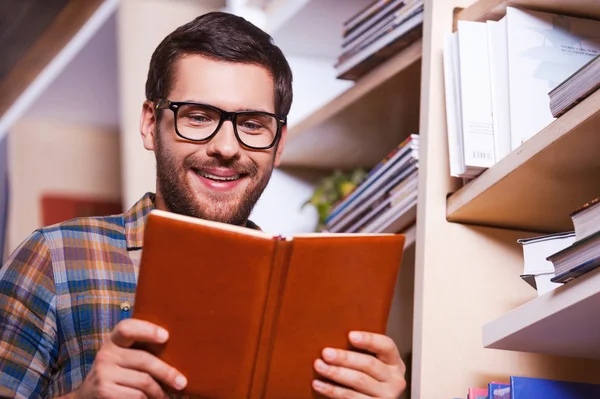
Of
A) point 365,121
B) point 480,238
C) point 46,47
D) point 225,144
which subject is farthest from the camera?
point 46,47

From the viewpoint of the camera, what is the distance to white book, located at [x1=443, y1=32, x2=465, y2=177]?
1.44 m

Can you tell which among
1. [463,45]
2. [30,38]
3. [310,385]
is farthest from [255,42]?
[30,38]

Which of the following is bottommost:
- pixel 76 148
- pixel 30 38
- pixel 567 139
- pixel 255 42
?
pixel 567 139

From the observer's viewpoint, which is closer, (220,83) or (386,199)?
(220,83)

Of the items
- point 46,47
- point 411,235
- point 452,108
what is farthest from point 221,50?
point 46,47

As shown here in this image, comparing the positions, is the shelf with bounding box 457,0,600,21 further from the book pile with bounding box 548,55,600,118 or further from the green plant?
the green plant

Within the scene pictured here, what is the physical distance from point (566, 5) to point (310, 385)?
0.77m

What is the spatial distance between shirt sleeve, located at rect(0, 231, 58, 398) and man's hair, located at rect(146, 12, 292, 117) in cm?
36

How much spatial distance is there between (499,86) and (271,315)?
60 centimetres

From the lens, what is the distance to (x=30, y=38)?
8.46 feet

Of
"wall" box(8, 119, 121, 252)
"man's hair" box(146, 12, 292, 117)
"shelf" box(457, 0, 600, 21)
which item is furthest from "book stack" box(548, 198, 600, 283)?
"wall" box(8, 119, 121, 252)

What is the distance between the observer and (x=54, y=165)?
357 centimetres

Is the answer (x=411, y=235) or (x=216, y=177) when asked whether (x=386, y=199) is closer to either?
(x=411, y=235)

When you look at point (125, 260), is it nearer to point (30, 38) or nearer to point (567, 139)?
point (567, 139)
